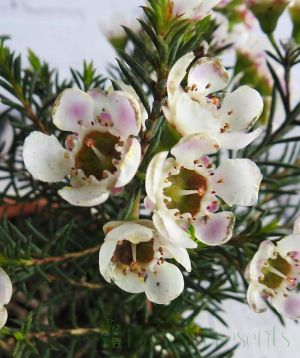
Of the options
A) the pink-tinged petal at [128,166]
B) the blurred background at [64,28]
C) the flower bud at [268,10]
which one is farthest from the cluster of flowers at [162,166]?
the blurred background at [64,28]

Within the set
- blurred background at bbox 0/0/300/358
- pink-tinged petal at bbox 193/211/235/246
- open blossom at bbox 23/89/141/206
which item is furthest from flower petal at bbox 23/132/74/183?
blurred background at bbox 0/0/300/358

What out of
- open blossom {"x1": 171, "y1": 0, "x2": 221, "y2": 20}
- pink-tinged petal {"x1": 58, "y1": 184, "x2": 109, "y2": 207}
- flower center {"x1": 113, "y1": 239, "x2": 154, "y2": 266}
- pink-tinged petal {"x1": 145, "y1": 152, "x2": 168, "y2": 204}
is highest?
open blossom {"x1": 171, "y1": 0, "x2": 221, "y2": 20}

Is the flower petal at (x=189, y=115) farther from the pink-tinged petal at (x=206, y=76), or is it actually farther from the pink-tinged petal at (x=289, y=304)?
the pink-tinged petal at (x=289, y=304)

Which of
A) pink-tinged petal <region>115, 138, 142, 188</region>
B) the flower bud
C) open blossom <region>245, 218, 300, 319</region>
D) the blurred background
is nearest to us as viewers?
pink-tinged petal <region>115, 138, 142, 188</region>

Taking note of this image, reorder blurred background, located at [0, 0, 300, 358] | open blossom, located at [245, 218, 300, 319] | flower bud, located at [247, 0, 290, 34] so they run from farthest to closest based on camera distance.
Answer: blurred background, located at [0, 0, 300, 358]
flower bud, located at [247, 0, 290, 34]
open blossom, located at [245, 218, 300, 319]

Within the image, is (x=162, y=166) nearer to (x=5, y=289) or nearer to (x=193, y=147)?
(x=193, y=147)

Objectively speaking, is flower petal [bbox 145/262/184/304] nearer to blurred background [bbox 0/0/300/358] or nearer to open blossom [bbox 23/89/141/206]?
open blossom [bbox 23/89/141/206]

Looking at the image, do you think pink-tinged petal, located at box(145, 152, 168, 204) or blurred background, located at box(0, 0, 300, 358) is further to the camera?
blurred background, located at box(0, 0, 300, 358)
